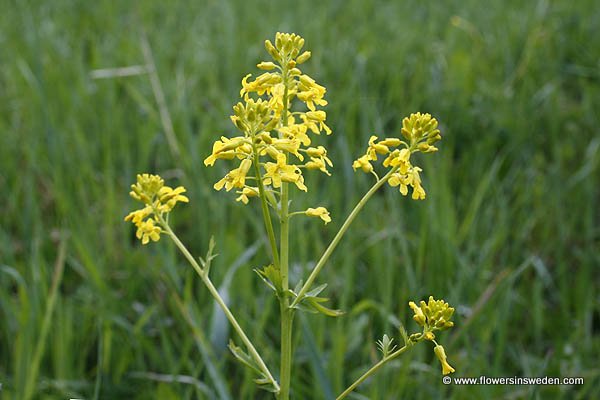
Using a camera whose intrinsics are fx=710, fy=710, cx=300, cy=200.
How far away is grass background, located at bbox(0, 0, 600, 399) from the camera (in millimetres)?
2812

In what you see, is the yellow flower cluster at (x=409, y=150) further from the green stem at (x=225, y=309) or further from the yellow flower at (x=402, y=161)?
the green stem at (x=225, y=309)

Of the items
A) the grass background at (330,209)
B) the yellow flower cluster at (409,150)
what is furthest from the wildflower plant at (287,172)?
the grass background at (330,209)

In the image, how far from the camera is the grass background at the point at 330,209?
281 centimetres

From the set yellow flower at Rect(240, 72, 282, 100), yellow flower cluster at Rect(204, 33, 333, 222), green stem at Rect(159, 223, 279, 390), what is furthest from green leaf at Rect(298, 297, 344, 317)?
yellow flower at Rect(240, 72, 282, 100)

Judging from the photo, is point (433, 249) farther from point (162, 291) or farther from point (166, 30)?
point (166, 30)

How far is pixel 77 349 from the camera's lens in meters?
2.99

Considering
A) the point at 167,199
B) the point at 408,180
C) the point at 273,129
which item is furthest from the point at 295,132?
the point at 167,199

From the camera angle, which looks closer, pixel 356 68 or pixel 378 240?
pixel 378 240

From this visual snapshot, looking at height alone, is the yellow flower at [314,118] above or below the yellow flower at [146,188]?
above

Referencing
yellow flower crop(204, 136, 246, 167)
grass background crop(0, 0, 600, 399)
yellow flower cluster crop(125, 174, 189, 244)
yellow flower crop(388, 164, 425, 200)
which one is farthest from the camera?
grass background crop(0, 0, 600, 399)

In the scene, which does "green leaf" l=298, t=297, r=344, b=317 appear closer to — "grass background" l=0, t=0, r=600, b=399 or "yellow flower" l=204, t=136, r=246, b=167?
"yellow flower" l=204, t=136, r=246, b=167

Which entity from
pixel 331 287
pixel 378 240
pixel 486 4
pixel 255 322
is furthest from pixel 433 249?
pixel 486 4

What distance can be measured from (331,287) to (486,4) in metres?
4.48

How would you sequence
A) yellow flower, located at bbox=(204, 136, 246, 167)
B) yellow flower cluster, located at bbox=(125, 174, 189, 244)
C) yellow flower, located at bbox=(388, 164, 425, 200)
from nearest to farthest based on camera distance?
yellow flower, located at bbox=(204, 136, 246, 167) → yellow flower, located at bbox=(388, 164, 425, 200) → yellow flower cluster, located at bbox=(125, 174, 189, 244)
